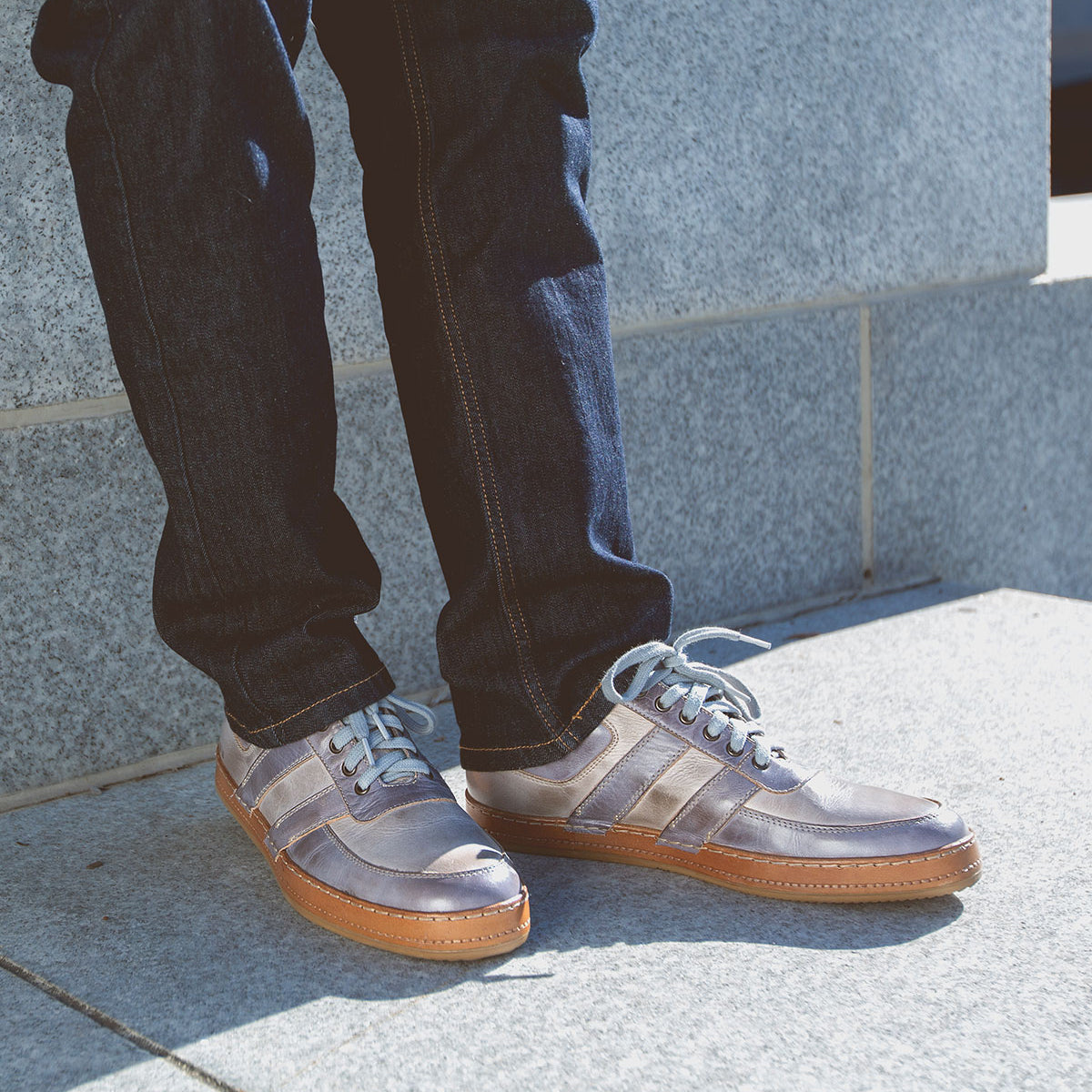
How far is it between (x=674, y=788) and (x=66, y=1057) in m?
0.59

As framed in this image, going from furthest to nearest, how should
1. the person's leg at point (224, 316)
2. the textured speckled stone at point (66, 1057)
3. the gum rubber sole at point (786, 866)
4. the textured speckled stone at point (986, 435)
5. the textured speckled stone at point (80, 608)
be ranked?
the textured speckled stone at point (986, 435), the textured speckled stone at point (80, 608), the gum rubber sole at point (786, 866), the person's leg at point (224, 316), the textured speckled stone at point (66, 1057)

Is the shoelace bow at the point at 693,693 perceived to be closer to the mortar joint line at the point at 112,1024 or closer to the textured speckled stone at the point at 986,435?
the mortar joint line at the point at 112,1024

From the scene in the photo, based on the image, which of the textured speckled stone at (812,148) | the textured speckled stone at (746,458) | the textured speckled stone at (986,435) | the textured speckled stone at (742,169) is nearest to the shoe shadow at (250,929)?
the textured speckled stone at (742,169)

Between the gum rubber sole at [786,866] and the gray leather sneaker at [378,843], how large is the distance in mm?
160

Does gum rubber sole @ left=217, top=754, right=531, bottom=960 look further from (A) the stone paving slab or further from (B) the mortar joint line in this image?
(B) the mortar joint line

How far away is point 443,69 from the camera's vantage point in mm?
1097

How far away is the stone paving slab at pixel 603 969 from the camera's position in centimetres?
87

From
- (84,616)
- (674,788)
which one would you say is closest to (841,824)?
(674,788)

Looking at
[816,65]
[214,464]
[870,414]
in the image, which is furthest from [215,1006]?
[816,65]

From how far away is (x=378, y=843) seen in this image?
107cm

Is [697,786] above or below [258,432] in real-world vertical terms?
below

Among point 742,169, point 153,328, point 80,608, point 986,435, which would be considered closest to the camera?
point 153,328

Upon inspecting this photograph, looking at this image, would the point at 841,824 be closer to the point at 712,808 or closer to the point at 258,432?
the point at 712,808

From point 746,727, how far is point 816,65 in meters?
1.48
